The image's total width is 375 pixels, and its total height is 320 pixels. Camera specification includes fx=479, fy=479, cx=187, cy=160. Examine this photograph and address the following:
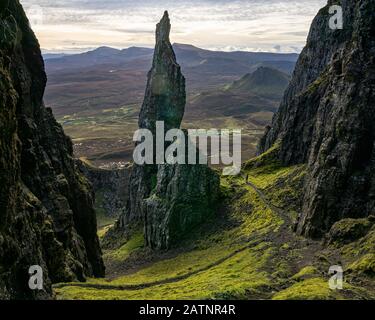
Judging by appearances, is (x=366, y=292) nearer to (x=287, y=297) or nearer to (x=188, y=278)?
(x=287, y=297)

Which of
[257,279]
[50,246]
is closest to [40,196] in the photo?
[50,246]

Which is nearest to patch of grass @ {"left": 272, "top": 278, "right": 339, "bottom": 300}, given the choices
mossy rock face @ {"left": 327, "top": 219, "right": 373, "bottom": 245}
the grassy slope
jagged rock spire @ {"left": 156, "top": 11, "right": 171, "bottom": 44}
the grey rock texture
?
the grassy slope

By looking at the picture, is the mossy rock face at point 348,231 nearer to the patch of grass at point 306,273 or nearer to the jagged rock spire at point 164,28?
the patch of grass at point 306,273

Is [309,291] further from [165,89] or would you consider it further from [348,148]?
[165,89]

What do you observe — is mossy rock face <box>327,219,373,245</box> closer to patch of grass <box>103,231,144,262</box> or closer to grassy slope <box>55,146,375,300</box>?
grassy slope <box>55,146,375,300</box>

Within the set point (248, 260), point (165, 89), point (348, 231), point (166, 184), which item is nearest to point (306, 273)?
point (348, 231)
